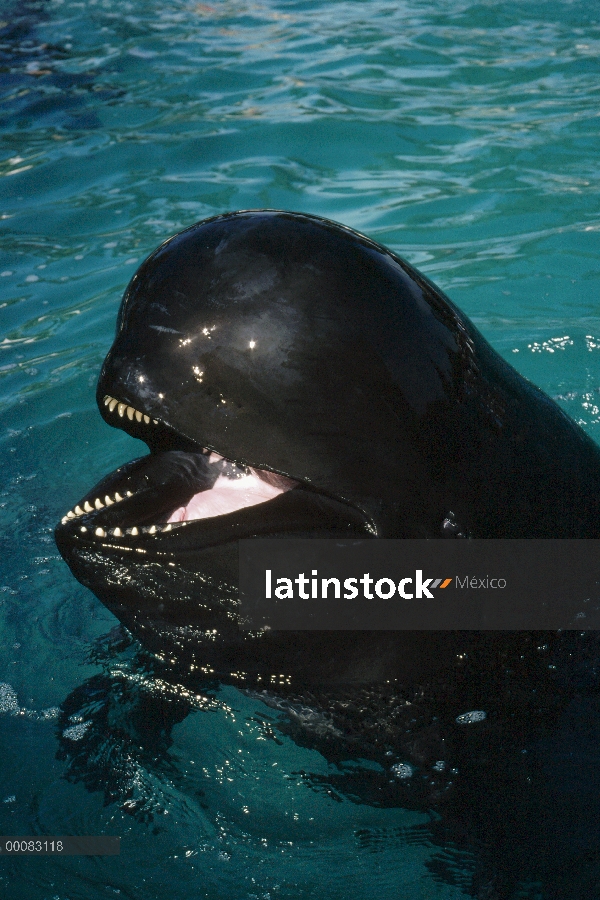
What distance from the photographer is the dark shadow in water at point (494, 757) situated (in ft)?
10.5

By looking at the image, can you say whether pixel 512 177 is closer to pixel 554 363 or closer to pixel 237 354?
pixel 554 363

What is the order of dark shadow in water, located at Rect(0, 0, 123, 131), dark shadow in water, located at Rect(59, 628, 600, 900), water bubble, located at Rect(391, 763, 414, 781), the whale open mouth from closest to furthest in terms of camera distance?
the whale open mouth
dark shadow in water, located at Rect(59, 628, 600, 900)
water bubble, located at Rect(391, 763, 414, 781)
dark shadow in water, located at Rect(0, 0, 123, 131)

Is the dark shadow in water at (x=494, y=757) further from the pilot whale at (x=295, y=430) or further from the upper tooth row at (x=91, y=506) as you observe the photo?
the upper tooth row at (x=91, y=506)

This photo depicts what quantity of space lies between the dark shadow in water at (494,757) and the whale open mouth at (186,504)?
72cm

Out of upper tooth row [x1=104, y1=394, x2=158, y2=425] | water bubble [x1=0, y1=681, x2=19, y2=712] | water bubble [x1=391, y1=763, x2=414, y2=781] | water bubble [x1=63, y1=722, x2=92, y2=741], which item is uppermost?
upper tooth row [x1=104, y1=394, x2=158, y2=425]

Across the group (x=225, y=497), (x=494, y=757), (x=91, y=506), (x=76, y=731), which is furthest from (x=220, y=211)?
(x=494, y=757)

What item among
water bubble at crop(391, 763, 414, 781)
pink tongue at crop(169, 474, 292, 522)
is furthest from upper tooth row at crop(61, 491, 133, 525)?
water bubble at crop(391, 763, 414, 781)

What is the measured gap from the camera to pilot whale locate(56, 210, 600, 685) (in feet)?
8.55

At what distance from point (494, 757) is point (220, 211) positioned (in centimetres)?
671

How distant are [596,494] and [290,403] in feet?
4.21

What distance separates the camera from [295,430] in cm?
260

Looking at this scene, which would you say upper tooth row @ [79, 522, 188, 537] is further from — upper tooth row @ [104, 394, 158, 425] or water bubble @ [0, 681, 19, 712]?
water bubble @ [0, 681, 19, 712]

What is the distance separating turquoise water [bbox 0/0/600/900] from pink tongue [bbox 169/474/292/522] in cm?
101

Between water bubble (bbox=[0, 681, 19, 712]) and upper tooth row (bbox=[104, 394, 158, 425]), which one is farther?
water bubble (bbox=[0, 681, 19, 712])
